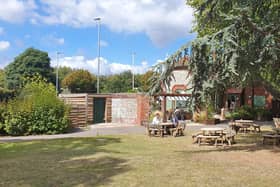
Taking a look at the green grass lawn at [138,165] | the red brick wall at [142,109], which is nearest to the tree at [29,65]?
the red brick wall at [142,109]

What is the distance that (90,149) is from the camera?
1279 centimetres

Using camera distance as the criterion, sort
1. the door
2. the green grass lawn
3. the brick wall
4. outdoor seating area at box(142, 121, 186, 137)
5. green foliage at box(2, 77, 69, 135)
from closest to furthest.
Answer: the green grass lawn → outdoor seating area at box(142, 121, 186, 137) → green foliage at box(2, 77, 69, 135) → the brick wall → the door

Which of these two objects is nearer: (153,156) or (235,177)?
(235,177)

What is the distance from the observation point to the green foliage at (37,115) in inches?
770

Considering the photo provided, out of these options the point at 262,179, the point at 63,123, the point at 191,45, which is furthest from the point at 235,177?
the point at 63,123

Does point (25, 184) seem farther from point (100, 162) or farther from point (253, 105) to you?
point (253, 105)

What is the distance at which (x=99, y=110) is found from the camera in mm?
28547

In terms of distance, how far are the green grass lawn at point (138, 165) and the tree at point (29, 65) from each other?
57.7 m

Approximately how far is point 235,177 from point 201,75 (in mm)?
4090

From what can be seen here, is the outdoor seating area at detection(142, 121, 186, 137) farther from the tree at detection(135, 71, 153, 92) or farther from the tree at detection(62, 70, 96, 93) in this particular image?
the tree at detection(62, 70, 96, 93)

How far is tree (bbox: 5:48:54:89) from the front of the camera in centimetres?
6881

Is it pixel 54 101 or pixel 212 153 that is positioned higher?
pixel 54 101

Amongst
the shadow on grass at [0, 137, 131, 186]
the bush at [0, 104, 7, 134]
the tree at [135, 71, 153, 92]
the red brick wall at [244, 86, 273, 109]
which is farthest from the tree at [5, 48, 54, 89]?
the shadow on grass at [0, 137, 131, 186]

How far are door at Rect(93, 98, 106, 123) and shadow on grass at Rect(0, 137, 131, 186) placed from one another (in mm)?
13744
